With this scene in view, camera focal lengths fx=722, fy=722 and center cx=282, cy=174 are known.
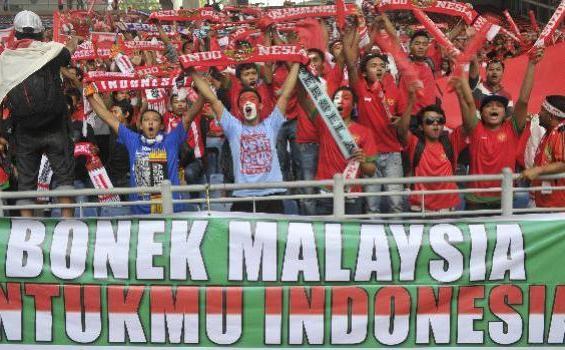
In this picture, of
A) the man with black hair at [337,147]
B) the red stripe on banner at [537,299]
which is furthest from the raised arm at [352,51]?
the red stripe on banner at [537,299]

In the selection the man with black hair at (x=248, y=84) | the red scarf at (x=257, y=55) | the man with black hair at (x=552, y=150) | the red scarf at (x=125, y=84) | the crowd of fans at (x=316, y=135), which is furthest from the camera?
the man with black hair at (x=248, y=84)

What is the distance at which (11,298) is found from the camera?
14.0 feet

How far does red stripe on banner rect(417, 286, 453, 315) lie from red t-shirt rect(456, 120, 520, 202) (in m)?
1.40

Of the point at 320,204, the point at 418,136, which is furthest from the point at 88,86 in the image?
the point at 418,136

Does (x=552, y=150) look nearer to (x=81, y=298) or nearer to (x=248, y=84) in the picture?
(x=248, y=84)

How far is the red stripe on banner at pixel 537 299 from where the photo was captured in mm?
4137

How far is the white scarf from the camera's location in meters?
4.98

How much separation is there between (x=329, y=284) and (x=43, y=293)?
168 cm

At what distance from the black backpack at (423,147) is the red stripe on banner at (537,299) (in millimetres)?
1592

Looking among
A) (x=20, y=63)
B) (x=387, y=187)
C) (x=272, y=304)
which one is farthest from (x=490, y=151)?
(x=20, y=63)

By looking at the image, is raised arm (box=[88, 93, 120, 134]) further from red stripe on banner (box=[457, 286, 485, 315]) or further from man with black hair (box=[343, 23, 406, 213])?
red stripe on banner (box=[457, 286, 485, 315])

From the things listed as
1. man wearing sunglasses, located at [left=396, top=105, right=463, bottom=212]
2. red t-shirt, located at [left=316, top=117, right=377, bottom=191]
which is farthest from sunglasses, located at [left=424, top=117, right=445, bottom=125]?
red t-shirt, located at [left=316, top=117, right=377, bottom=191]

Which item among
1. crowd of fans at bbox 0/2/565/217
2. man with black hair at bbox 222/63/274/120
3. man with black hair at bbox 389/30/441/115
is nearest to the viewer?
crowd of fans at bbox 0/2/565/217

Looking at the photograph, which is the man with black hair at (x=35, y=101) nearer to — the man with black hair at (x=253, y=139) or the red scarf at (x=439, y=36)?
the man with black hair at (x=253, y=139)
